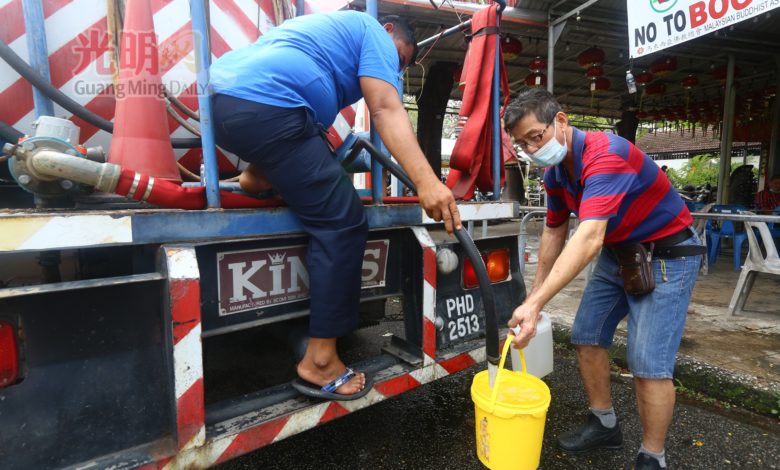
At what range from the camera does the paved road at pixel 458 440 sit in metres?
1.99

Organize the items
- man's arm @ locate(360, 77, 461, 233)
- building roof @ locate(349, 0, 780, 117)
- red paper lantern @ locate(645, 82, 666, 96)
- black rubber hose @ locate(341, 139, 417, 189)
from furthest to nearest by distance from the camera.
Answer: red paper lantern @ locate(645, 82, 666, 96) → building roof @ locate(349, 0, 780, 117) → black rubber hose @ locate(341, 139, 417, 189) → man's arm @ locate(360, 77, 461, 233)

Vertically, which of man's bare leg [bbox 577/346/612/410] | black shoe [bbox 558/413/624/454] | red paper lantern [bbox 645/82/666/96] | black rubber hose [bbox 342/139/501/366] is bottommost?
black shoe [bbox 558/413/624/454]

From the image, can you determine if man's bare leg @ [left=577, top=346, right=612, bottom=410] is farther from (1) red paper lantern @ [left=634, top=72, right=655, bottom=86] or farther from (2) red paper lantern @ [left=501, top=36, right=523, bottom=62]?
(1) red paper lantern @ [left=634, top=72, right=655, bottom=86]

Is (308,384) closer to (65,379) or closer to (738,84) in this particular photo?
(65,379)

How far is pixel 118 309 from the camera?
1247 millimetres

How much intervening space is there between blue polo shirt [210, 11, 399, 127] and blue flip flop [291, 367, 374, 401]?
3.22ft

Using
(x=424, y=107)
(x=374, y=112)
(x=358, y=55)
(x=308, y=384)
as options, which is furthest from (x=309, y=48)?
(x=424, y=107)

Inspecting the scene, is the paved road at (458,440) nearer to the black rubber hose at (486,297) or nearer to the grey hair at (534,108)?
the black rubber hose at (486,297)

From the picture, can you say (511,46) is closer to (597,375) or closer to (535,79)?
(535,79)

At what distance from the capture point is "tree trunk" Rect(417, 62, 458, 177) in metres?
7.75

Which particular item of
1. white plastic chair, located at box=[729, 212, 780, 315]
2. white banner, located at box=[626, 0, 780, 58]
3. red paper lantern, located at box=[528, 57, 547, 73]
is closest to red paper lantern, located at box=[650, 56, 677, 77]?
red paper lantern, located at box=[528, 57, 547, 73]

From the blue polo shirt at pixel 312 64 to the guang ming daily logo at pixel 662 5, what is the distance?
14.7ft

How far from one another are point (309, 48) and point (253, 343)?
2195mm

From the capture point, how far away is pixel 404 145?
155 centimetres
